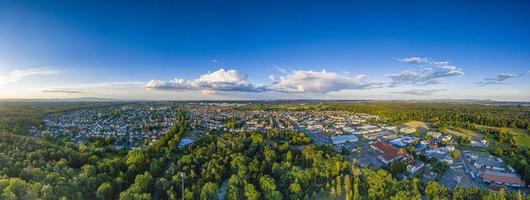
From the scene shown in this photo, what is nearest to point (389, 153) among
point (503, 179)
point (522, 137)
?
point (503, 179)

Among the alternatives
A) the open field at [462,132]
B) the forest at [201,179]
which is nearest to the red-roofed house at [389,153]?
the forest at [201,179]

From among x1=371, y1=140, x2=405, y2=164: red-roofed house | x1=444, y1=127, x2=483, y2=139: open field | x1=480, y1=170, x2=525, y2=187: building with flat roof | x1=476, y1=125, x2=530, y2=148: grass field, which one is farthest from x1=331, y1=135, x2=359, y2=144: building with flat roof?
x1=476, y1=125, x2=530, y2=148: grass field

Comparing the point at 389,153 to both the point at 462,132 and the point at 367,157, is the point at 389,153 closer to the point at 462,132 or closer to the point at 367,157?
the point at 367,157

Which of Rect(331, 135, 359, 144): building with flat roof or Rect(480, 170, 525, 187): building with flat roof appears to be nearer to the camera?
Rect(480, 170, 525, 187): building with flat roof

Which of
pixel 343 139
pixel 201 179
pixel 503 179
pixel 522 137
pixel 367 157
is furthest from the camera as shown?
pixel 522 137

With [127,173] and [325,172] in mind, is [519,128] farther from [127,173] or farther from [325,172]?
[127,173]

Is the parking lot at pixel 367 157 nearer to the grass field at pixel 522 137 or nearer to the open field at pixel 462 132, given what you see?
the open field at pixel 462 132

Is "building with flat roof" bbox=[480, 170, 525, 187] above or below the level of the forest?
below

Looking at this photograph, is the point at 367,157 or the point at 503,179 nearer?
the point at 503,179

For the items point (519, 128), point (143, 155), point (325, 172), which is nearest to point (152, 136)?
point (143, 155)

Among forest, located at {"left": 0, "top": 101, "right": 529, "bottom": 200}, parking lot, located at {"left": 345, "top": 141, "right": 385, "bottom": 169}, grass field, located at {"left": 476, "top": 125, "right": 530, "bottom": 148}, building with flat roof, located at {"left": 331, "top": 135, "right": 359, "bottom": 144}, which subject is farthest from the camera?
building with flat roof, located at {"left": 331, "top": 135, "right": 359, "bottom": 144}

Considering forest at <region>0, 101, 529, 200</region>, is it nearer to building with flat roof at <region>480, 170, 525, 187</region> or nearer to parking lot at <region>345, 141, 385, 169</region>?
building with flat roof at <region>480, 170, 525, 187</region>
